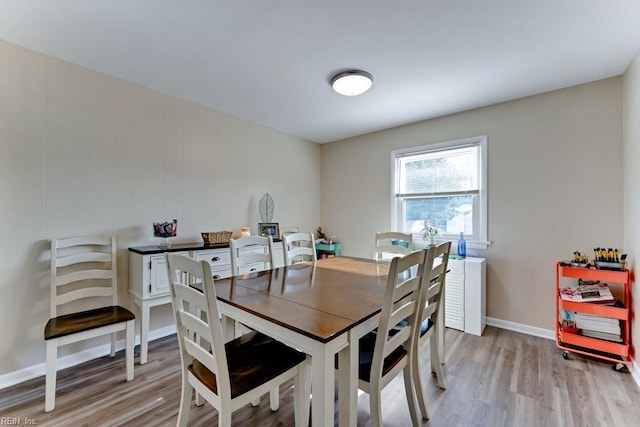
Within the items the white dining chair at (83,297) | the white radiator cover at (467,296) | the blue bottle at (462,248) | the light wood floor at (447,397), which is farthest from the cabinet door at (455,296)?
the white dining chair at (83,297)

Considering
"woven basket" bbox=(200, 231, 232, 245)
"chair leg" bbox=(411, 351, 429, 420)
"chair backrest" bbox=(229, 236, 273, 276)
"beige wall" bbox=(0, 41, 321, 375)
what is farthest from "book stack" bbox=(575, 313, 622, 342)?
"beige wall" bbox=(0, 41, 321, 375)

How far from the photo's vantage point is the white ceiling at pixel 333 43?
1671 mm

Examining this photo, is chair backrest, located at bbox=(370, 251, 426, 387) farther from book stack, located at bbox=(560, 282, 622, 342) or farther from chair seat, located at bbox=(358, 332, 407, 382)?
book stack, located at bbox=(560, 282, 622, 342)

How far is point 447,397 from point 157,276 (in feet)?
7.86

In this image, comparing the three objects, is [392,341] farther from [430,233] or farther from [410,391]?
[430,233]

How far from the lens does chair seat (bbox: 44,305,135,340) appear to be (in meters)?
1.82

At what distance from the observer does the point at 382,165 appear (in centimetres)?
396

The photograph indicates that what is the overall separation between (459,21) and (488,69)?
2.52 feet

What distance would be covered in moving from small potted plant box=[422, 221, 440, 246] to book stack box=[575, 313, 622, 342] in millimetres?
1411

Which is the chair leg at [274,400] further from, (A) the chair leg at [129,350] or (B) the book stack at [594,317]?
(B) the book stack at [594,317]

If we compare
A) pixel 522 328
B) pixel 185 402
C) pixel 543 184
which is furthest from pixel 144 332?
pixel 543 184

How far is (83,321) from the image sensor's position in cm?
197

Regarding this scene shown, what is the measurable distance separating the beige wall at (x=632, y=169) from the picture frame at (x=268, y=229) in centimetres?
325

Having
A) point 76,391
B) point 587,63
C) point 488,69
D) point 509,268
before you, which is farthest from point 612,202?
point 76,391
